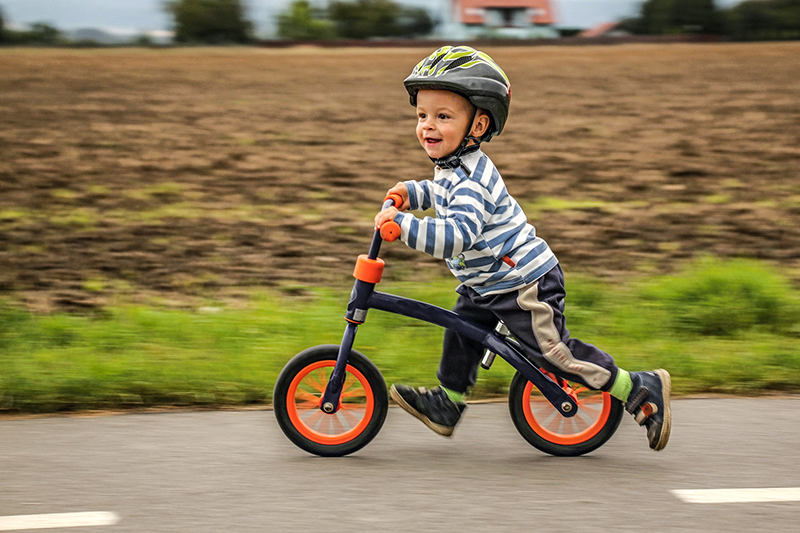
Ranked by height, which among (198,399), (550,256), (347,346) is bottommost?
(198,399)

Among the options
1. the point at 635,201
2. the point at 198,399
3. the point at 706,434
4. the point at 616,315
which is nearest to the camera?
the point at 706,434

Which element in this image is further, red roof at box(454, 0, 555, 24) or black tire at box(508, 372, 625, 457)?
red roof at box(454, 0, 555, 24)

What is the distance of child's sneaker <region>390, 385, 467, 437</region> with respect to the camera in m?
4.10

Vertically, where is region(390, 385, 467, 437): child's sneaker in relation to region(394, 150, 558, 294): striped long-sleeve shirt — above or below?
below

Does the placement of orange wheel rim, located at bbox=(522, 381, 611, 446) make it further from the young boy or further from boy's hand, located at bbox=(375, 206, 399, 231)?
boy's hand, located at bbox=(375, 206, 399, 231)

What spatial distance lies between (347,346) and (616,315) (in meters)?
2.64

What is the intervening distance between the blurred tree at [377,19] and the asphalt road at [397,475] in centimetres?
3974

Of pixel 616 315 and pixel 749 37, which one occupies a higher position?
pixel 749 37

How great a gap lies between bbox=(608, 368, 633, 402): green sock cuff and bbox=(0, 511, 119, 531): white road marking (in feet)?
6.41

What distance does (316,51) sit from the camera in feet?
97.9

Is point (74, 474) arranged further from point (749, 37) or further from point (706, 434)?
point (749, 37)

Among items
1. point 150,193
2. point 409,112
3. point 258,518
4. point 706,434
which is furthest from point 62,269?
point 409,112

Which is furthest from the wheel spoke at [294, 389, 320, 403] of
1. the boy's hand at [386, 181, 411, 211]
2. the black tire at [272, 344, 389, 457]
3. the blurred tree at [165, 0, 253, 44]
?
the blurred tree at [165, 0, 253, 44]

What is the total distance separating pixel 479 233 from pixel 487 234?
13 centimetres
